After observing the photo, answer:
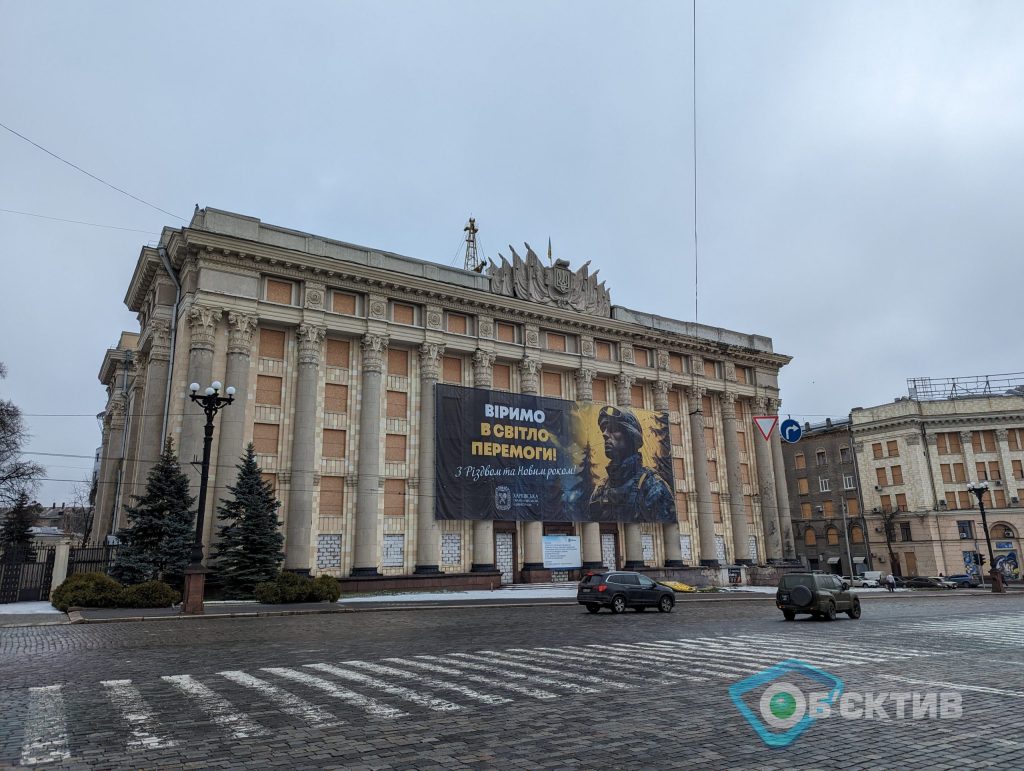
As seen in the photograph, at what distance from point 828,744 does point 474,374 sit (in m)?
34.0

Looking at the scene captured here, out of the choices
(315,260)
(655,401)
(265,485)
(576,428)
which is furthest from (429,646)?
(655,401)

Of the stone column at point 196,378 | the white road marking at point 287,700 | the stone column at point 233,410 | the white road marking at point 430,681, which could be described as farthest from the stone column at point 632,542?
the white road marking at point 287,700

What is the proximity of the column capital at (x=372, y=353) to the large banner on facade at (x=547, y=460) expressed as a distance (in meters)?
3.61

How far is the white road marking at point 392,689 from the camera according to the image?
774 centimetres

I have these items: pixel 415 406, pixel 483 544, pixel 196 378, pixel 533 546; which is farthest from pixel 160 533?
pixel 533 546

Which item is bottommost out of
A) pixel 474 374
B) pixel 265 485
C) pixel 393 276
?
pixel 265 485

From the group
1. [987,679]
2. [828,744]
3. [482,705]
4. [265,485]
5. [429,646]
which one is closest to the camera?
[828,744]

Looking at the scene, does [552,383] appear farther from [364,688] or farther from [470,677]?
[364,688]

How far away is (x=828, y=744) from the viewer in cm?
635

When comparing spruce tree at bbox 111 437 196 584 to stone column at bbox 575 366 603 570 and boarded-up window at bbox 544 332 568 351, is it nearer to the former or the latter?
stone column at bbox 575 366 603 570

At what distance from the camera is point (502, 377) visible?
4144 cm

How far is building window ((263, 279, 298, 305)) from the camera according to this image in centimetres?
3419

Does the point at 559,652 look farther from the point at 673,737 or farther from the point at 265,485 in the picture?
the point at 265,485

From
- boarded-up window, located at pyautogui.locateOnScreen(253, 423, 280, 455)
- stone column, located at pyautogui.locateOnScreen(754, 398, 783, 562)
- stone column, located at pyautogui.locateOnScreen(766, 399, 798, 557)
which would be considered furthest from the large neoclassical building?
stone column, located at pyautogui.locateOnScreen(766, 399, 798, 557)
